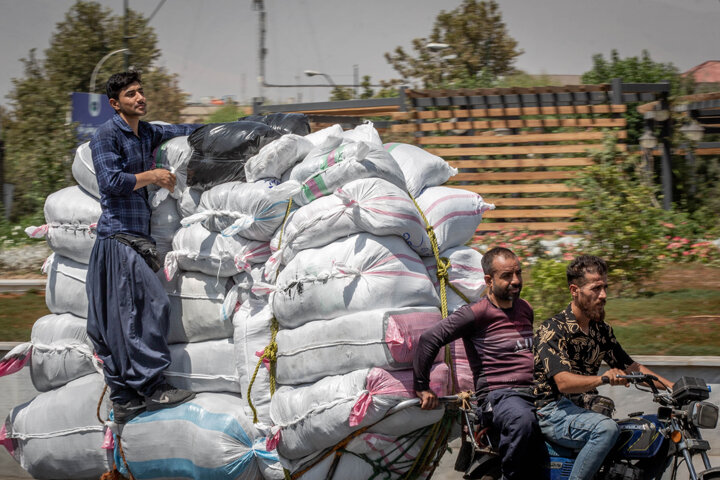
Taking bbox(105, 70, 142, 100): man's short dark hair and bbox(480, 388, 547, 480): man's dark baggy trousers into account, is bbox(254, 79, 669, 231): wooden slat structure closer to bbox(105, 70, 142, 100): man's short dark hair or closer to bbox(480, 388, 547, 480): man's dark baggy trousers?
bbox(105, 70, 142, 100): man's short dark hair

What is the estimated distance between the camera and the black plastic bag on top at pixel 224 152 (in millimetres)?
4703

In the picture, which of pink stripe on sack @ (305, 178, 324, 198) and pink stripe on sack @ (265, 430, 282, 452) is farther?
pink stripe on sack @ (305, 178, 324, 198)

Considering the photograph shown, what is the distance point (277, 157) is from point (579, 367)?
2.07 m

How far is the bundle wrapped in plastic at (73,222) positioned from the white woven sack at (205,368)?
933 millimetres

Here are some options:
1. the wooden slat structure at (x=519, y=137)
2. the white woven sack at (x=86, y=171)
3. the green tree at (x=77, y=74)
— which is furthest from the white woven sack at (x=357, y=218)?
the green tree at (x=77, y=74)

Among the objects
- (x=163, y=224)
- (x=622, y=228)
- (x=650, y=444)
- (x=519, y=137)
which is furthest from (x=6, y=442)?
(x=519, y=137)

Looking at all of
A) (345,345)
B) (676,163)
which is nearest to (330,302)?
(345,345)

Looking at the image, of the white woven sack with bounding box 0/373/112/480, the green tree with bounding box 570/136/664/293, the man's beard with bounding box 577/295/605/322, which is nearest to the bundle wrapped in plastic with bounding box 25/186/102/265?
the white woven sack with bounding box 0/373/112/480

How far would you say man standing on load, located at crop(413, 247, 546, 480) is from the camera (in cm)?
366

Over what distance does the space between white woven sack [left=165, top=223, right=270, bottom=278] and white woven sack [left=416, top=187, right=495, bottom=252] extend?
3.25 ft

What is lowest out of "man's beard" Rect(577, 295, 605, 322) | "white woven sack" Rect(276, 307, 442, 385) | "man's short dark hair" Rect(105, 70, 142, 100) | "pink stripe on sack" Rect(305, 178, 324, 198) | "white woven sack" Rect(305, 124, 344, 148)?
"white woven sack" Rect(276, 307, 442, 385)

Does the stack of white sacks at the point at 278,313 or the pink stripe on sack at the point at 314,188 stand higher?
the pink stripe on sack at the point at 314,188

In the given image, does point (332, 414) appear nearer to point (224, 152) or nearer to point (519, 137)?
point (224, 152)

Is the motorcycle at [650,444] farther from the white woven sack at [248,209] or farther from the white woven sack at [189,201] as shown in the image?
the white woven sack at [189,201]
